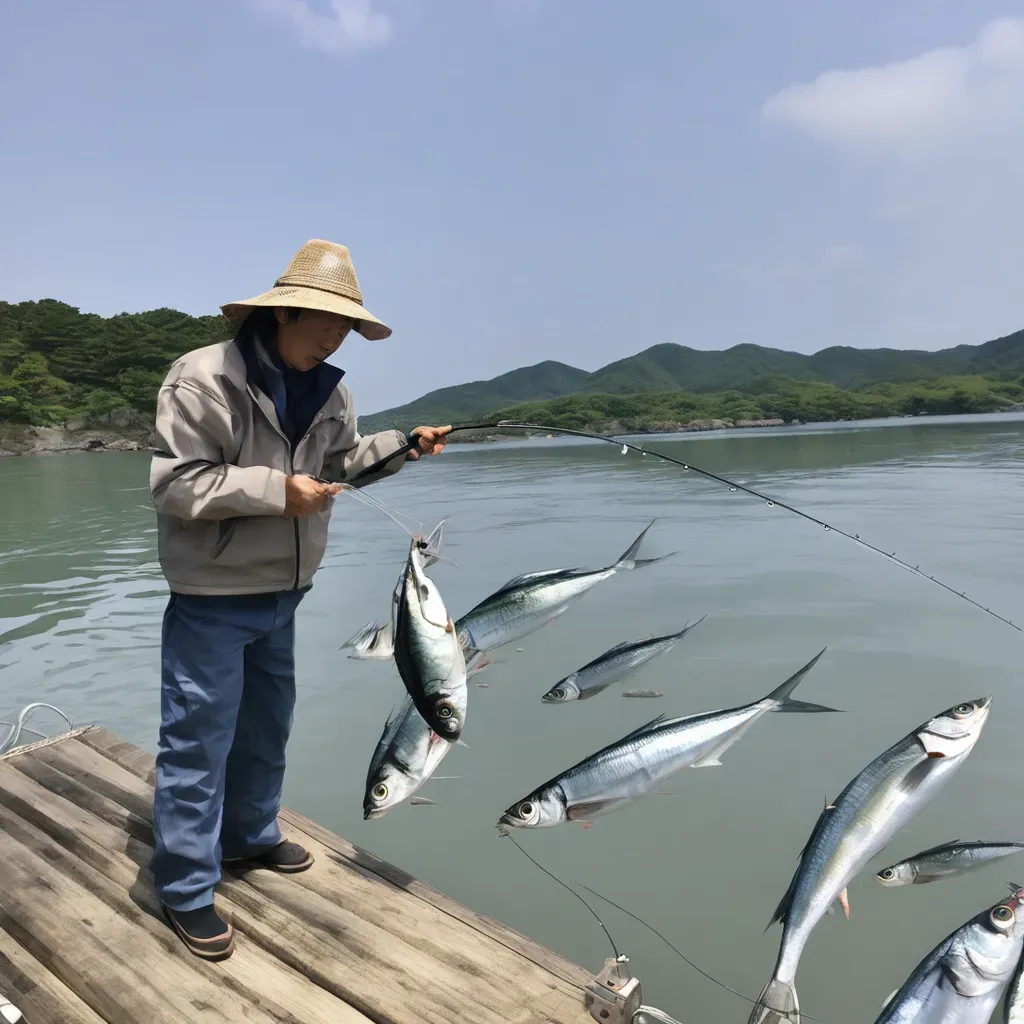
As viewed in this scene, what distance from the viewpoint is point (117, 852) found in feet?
9.62

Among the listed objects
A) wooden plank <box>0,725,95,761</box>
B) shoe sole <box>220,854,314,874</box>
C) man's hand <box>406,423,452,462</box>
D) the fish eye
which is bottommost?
shoe sole <box>220,854,314,874</box>

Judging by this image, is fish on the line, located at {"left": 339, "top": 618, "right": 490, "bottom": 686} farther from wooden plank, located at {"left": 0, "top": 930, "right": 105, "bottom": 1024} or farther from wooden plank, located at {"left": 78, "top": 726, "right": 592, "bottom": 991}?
wooden plank, located at {"left": 0, "top": 930, "right": 105, "bottom": 1024}

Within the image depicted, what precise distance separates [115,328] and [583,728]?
6966 cm

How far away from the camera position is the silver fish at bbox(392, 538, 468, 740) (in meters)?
2.14

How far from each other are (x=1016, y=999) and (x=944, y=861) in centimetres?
64

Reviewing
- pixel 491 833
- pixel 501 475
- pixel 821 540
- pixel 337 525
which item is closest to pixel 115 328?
pixel 501 475

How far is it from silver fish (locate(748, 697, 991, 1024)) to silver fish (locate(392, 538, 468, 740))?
3.69 ft

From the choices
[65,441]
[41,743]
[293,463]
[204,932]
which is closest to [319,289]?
[293,463]

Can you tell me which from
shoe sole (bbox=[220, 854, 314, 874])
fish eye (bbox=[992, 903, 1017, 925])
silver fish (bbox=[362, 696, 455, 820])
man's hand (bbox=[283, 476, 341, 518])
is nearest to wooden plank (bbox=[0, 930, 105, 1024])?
shoe sole (bbox=[220, 854, 314, 874])

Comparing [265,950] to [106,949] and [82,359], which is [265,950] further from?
[82,359]

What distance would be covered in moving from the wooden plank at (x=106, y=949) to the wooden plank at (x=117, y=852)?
0.04 meters

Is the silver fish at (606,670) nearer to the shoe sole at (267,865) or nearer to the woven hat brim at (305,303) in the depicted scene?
the shoe sole at (267,865)

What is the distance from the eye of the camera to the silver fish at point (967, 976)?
1888mm

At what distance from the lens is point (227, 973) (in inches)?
90.9
